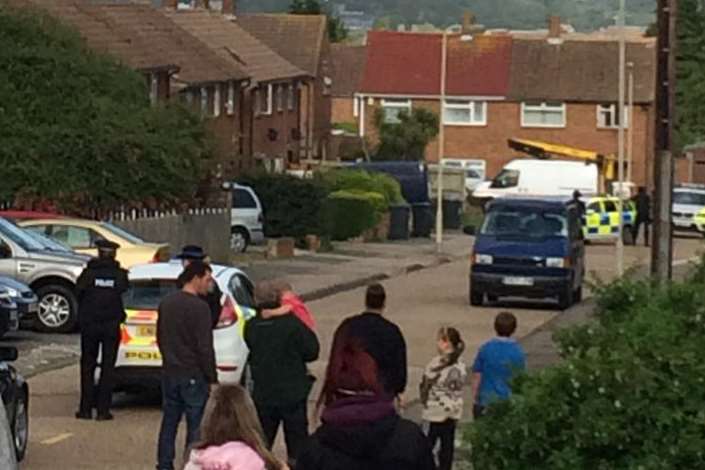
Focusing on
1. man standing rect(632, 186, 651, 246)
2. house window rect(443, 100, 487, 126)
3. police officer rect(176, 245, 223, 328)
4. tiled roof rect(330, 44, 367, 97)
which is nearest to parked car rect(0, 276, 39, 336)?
police officer rect(176, 245, 223, 328)

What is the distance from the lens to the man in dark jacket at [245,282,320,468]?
46.0 feet

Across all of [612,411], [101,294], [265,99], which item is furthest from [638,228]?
[612,411]

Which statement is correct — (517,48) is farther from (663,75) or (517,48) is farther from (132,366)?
(132,366)

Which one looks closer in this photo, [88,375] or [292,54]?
[88,375]

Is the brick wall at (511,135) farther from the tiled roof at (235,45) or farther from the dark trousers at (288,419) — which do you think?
the dark trousers at (288,419)

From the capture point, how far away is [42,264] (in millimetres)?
28312

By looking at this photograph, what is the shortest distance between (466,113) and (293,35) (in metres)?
8.65

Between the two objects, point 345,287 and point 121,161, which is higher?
point 121,161

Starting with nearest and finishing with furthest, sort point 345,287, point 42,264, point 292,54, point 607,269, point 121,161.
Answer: point 42,264 → point 121,161 → point 345,287 → point 607,269 → point 292,54

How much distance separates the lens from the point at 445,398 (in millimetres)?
14789

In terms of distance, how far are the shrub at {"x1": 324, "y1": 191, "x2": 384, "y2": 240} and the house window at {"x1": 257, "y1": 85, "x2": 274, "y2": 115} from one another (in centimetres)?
1428

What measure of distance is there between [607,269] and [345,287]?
1033 cm

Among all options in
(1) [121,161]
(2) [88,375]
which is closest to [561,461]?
(2) [88,375]

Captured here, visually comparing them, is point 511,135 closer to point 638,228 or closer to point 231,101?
point 231,101
